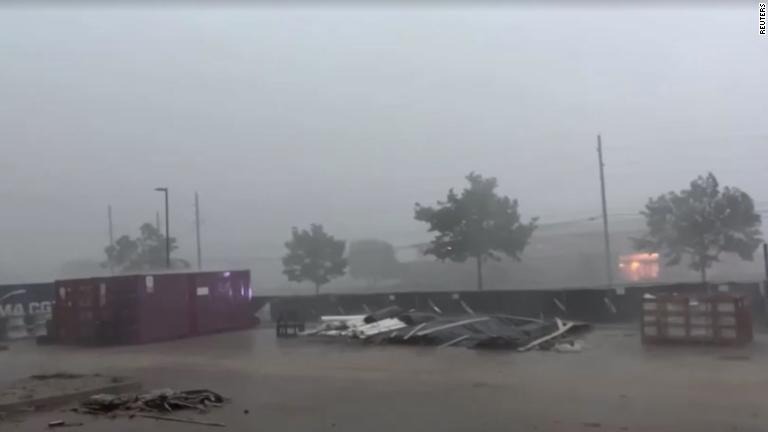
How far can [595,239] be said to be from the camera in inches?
3669

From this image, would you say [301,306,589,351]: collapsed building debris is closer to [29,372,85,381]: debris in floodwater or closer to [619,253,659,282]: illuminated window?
[29,372,85,381]: debris in floodwater

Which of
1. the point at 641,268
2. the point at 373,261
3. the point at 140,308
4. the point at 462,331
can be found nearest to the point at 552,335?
the point at 462,331

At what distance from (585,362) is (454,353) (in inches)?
133

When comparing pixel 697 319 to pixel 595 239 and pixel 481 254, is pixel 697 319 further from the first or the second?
pixel 595 239

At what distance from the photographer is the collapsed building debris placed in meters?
19.6

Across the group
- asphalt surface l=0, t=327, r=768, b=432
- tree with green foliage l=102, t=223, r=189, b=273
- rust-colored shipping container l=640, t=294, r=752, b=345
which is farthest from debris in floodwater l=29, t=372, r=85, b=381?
tree with green foliage l=102, t=223, r=189, b=273

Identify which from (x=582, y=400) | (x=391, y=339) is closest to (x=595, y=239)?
(x=391, y=339)

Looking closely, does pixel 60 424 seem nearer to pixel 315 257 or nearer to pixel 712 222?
pixel 712 222

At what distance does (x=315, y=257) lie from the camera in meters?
47.2

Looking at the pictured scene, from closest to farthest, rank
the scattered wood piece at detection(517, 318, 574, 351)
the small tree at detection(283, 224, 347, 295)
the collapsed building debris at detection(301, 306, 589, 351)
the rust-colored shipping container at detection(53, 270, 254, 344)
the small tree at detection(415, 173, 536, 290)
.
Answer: the scattered wood piece at detection(517, 318, 574, 351) < the collapsed building debris at detection(301, 306, 589, 351) < the rust-colored shipping container at detection(53, 270, 254, 344) < the small tree at detection(415, 173, 536, 290) < the small tree at detection(283, 224, 347, 295)

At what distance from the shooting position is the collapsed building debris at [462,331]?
1962cm

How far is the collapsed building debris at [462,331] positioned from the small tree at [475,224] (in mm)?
14762

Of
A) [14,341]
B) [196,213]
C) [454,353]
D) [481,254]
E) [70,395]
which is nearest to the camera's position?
[70,395]

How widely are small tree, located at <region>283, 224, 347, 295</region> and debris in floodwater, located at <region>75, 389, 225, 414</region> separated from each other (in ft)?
114
